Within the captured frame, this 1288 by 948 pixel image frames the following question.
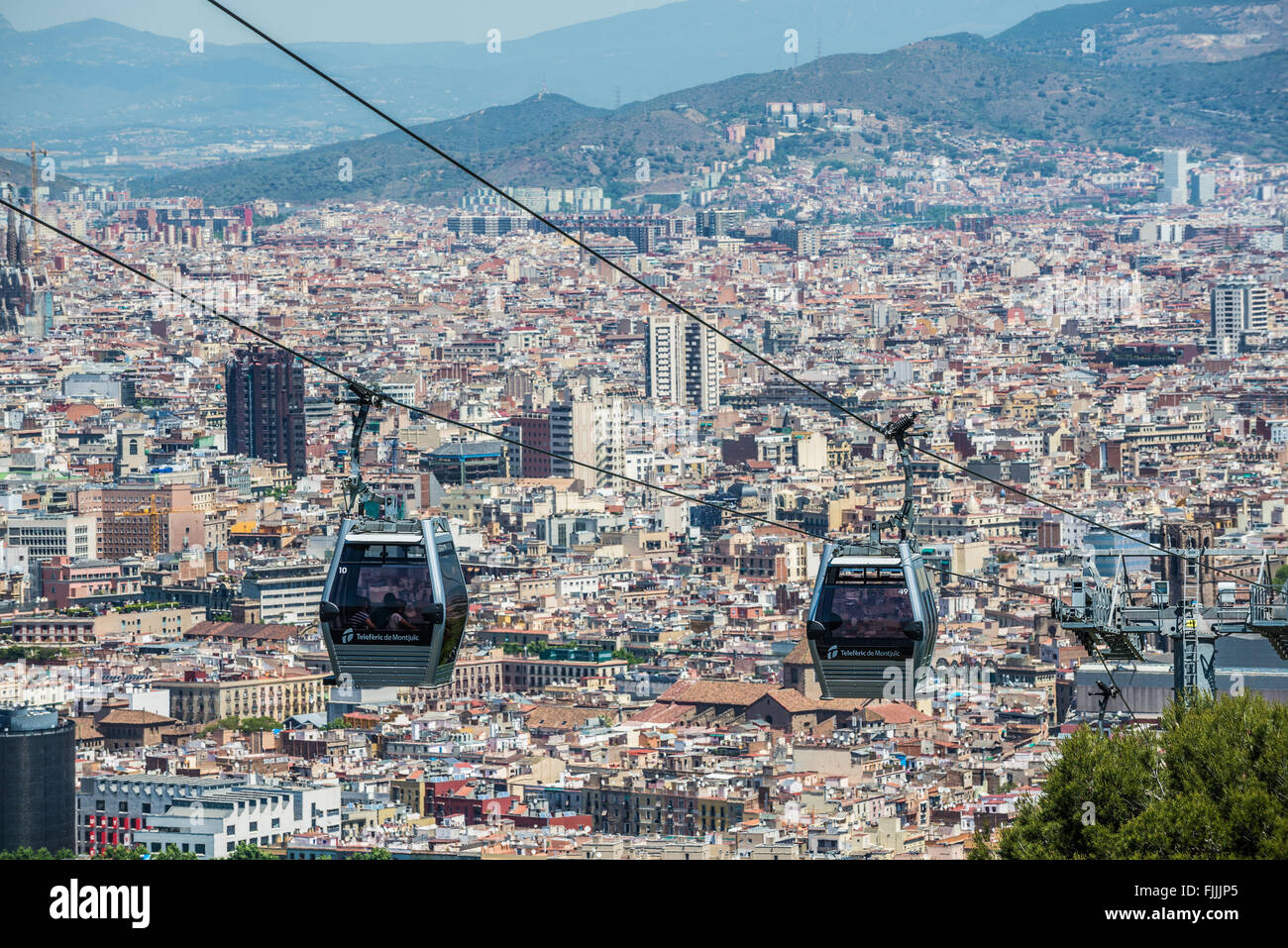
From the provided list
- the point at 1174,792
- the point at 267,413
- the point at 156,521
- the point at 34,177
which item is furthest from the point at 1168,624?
the point at 34,177

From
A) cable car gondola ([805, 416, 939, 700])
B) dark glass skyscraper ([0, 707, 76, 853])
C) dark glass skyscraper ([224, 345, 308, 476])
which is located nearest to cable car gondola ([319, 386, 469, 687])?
cable car gondola ([805, 416, 939, 700])

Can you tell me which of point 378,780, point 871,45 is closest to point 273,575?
point 378,780

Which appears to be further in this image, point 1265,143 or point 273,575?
point 1265,143

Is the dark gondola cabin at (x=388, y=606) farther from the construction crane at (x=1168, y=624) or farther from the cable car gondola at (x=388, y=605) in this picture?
the construction crane at (x=1168, y=624)

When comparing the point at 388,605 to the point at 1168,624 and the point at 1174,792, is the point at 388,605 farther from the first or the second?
the point at 1168,624

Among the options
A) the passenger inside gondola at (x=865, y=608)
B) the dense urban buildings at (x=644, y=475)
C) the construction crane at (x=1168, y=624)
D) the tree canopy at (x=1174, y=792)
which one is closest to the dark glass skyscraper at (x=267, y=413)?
the dense urban buildings at (x=644, y=475)

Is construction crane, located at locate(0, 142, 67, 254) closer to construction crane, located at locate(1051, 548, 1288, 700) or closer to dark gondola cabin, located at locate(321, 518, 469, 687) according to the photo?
construction crane, located at locate(1051, 548, 1288, 700)
